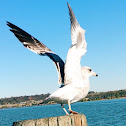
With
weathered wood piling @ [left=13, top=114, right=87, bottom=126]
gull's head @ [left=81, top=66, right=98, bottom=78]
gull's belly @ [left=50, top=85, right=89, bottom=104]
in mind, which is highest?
gull's head @ [left=81, top=66, right=98, bottom=78]

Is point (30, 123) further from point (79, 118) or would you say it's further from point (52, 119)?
point (79, 118)

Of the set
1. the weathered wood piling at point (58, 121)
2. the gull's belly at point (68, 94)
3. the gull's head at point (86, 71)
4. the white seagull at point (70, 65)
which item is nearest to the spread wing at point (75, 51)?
the white seagull at point (70, 65)

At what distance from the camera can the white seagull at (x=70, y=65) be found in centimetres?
780

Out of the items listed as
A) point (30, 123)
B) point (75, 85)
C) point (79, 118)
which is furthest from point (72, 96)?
point (30, 123)

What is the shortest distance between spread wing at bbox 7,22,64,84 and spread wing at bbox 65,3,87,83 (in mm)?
297

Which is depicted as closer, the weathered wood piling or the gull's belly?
the weathered wood piling

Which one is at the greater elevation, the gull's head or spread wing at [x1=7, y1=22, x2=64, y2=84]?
spread wing at [x1=7, y1=22, x2=64, y2=84]

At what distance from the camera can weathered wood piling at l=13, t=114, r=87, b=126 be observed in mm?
5871

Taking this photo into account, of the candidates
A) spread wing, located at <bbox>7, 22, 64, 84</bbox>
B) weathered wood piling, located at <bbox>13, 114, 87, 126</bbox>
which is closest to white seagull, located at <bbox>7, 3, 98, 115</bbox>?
spread wing, located at <bbox>7, 22, 64, 84</bbox>

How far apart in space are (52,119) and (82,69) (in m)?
2.88

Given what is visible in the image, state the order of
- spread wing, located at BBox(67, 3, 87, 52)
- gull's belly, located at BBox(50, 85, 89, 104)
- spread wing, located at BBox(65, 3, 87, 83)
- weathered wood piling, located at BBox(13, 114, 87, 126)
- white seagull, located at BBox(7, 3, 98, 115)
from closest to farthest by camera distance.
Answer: weathered wood piling, located at BBox(13, 114, 87, 126)
gull's belly, located at BBox(50, 85, 89, 104)
white seagull, located at BBox(7, 3, 98, 115)
spread wing, located at BBox(65, 3, 87, 83)
spread wing, located at BBox(67, 3, 87, 52)

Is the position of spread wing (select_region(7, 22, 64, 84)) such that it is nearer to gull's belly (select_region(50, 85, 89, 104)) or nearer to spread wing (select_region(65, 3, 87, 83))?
spread wing (select_region(65, 3, 87, 83))

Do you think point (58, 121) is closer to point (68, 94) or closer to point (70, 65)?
point (68, 94)

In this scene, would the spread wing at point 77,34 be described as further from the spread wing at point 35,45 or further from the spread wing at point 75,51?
the spread wing at point 35,45
